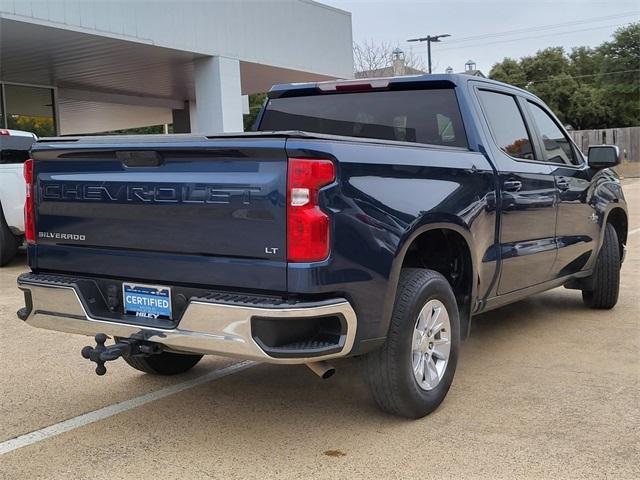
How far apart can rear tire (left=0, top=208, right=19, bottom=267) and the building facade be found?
3609mm

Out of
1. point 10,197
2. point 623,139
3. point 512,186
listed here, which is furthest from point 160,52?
point 623,139

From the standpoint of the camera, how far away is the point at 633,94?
1774 inches

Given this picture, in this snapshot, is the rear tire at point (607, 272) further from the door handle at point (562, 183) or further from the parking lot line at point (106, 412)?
the parking lot line at point (106, 412)

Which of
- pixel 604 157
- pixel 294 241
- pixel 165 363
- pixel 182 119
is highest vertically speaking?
pixel 182 119

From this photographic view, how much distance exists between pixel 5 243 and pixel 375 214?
807 centimetres

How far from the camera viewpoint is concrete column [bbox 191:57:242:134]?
51.2 feet

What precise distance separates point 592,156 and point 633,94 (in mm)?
Result: 43764

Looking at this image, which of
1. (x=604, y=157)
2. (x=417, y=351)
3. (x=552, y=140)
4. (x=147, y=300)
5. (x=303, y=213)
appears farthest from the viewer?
(x=604, y=157)

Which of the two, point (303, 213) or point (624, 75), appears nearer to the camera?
point (303, 213)

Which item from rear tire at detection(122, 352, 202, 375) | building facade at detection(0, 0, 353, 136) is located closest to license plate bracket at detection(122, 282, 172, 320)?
rear tire at detection(122, 352, 202, 375)

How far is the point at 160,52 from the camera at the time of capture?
48.3ft

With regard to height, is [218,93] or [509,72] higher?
[509,72]

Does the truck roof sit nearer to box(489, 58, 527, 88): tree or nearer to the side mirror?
the side mirror

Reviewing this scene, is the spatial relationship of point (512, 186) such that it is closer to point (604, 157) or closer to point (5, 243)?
point (604, 157)
